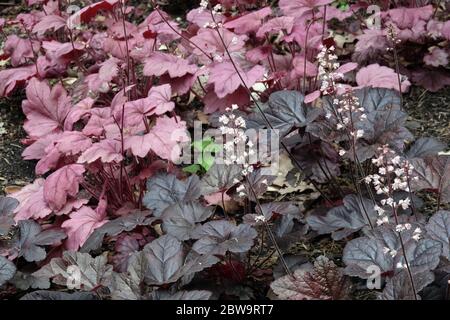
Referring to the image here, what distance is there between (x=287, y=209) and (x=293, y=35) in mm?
1175

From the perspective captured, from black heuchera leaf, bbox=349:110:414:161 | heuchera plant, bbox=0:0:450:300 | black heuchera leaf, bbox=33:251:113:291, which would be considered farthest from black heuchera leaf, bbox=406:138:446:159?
black heuchera leaf, bbox=33:251:113:291

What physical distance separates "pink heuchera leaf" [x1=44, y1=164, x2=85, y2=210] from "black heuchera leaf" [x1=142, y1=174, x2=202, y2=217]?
0.30 meters

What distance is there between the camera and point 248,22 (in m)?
3.28

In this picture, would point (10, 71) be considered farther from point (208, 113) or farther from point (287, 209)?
point (287, 209)

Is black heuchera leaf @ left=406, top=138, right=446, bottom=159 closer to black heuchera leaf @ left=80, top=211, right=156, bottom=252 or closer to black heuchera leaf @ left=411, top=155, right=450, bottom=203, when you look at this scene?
black heuchera leaf @ left=411, top=155, right=450, bottom=203

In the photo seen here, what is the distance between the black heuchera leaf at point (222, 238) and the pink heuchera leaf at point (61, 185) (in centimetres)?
67

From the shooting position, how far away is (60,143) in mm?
2697

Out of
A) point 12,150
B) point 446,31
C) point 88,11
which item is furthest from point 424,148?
point 12,150

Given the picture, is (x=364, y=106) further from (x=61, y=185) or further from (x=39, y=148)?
(x=39, y=148)

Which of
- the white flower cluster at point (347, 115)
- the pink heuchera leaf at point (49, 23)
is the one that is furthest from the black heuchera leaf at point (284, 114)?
the pink heuchera leaf at point (49, 23)

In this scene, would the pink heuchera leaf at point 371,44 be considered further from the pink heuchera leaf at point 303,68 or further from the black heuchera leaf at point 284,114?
the black heuchera leaf at point 284,114

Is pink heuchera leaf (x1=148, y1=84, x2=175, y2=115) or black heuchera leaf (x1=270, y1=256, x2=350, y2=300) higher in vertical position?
pink heuchera leaf (x1=148, y1=84, x2=175, y2=115)

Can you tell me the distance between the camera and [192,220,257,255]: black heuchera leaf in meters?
2.10

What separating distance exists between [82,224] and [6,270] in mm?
418
